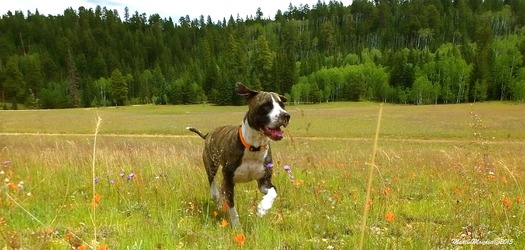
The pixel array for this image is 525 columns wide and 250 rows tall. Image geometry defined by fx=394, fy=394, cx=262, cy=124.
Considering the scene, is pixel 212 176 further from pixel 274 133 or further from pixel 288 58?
pixel 288 58

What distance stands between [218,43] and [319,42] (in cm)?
4494

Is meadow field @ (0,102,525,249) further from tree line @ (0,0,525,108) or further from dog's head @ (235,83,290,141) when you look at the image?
tree line @ (0,0,525,108)

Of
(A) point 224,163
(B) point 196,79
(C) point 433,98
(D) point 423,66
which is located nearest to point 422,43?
(D) point 423,66

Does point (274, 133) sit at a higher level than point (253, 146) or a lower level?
higher

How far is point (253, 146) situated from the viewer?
5.54 m

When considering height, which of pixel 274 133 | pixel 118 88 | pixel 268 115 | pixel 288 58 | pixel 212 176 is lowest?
pixel 118 88

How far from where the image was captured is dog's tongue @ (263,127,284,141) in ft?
16.6

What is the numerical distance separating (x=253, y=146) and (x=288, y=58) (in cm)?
12190

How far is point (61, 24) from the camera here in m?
186

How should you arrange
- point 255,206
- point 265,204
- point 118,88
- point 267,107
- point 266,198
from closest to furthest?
point 265,204
point 266,198
point 267,107
point 255,206
point 118,88

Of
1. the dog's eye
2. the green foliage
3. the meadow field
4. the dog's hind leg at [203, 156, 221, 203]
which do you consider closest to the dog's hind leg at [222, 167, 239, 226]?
the meadow field

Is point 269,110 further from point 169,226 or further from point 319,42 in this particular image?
point 319,42

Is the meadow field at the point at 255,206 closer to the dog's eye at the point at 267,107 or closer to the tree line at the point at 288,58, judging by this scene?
the dog's eye at the point at 267,107

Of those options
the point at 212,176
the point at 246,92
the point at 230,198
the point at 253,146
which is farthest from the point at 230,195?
the point at 246,92
